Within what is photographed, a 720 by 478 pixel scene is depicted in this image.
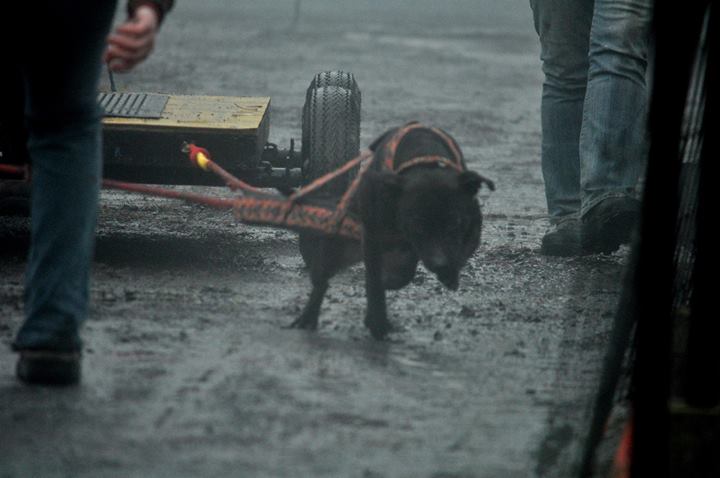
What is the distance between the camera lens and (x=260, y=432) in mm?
2600

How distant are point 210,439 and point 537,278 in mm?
2005

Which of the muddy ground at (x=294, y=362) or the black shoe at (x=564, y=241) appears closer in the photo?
the muddy ground at (x=294, y=362)

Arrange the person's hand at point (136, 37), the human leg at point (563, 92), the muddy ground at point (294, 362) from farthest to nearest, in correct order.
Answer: the human leg at point (563, 92) < the person's hand at point (136, 37) < the muddy ground at point (294, 362)

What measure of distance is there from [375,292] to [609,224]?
1223mm

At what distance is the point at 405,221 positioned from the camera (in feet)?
11.1

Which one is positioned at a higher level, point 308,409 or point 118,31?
point 118,31

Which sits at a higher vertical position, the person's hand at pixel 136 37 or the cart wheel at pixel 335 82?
the person's hand at pixel 136 37

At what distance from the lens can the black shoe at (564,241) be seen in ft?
15.2

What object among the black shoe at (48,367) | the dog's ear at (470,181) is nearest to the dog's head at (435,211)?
the dog's ear at (470,181)

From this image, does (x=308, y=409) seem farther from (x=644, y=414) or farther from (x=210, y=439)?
(x=644, y=414)

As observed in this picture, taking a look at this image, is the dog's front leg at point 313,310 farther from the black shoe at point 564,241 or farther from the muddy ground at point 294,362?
the black shoe at point 564,241

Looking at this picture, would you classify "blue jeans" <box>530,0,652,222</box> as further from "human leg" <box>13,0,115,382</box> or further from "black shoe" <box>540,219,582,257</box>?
"human leg" <box>13,0,115,382</box>

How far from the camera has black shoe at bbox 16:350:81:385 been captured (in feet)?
9.32

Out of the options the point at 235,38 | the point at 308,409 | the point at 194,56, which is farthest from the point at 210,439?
the point at 235,38
